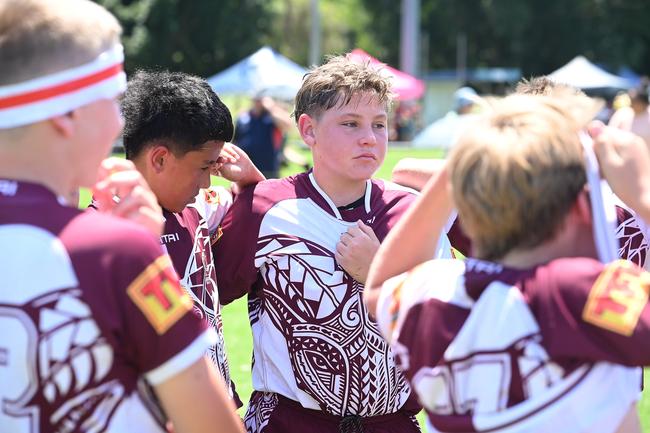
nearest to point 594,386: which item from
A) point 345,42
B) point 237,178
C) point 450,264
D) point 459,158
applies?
point 450,264

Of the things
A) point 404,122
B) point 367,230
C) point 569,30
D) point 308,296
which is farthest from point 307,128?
point 569,30

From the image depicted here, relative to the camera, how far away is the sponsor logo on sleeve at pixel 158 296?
182 cm

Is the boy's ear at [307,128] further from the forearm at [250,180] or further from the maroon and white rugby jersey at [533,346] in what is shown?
the maroon and white rugby jersey at [533,346]

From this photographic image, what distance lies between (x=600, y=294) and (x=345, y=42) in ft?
233

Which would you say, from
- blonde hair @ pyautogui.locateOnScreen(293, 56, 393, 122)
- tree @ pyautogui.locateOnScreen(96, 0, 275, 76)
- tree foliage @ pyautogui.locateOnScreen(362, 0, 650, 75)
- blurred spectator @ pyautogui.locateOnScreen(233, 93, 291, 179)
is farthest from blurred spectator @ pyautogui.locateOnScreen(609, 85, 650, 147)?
tree foliage @ pyautogui.locateOnScreen(362, 0, 650, 75)

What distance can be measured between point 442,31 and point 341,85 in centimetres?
5742

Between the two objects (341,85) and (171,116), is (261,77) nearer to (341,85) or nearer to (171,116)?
(341,85)

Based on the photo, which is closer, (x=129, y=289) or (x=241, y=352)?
(x=129, y=289)

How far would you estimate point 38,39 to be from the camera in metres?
1.86

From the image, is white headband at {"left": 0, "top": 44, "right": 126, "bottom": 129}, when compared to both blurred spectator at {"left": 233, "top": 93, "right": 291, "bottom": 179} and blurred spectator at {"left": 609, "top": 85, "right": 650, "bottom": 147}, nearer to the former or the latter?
blurred spectator at {"left": 609, "top": 85, "right": 650, "bottom": 147}

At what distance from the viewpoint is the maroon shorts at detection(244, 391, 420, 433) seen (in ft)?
11.1

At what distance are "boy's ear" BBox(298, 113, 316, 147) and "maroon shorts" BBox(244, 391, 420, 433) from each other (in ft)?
3.23

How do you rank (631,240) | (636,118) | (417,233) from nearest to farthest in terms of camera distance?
(417,233)
(631,240)
(636,118)

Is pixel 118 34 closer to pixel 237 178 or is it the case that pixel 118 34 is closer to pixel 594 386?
pixel 594 386
